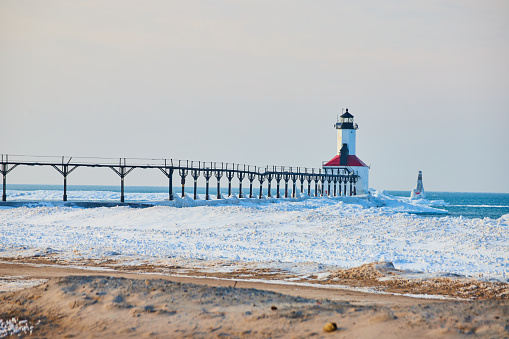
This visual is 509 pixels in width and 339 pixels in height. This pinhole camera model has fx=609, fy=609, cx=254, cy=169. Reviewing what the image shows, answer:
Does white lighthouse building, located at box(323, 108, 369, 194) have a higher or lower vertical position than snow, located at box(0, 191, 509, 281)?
higher

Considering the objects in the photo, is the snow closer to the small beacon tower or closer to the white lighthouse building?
the white lighthouse building

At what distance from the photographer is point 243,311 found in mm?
8805

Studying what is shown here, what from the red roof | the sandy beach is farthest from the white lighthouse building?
the sandy beach

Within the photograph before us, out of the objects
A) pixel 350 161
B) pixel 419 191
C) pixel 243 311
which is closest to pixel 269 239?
pixel 243 311

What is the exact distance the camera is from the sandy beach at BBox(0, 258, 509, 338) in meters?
7.73

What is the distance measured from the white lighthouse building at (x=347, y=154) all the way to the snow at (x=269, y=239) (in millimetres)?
47976

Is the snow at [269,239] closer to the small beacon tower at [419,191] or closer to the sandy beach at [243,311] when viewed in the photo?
the sandy beach at [243,311]

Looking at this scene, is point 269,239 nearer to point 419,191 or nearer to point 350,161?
point 350,161

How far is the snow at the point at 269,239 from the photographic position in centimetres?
1731

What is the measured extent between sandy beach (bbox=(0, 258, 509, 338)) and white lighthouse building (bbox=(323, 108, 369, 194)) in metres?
70.0

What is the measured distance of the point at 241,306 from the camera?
9.15m

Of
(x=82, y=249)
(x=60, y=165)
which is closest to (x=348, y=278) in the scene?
(x=82, y=249)

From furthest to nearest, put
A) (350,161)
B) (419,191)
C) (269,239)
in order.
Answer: (419,191)
(350,161)
(269,239)

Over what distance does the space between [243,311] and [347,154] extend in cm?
7541
